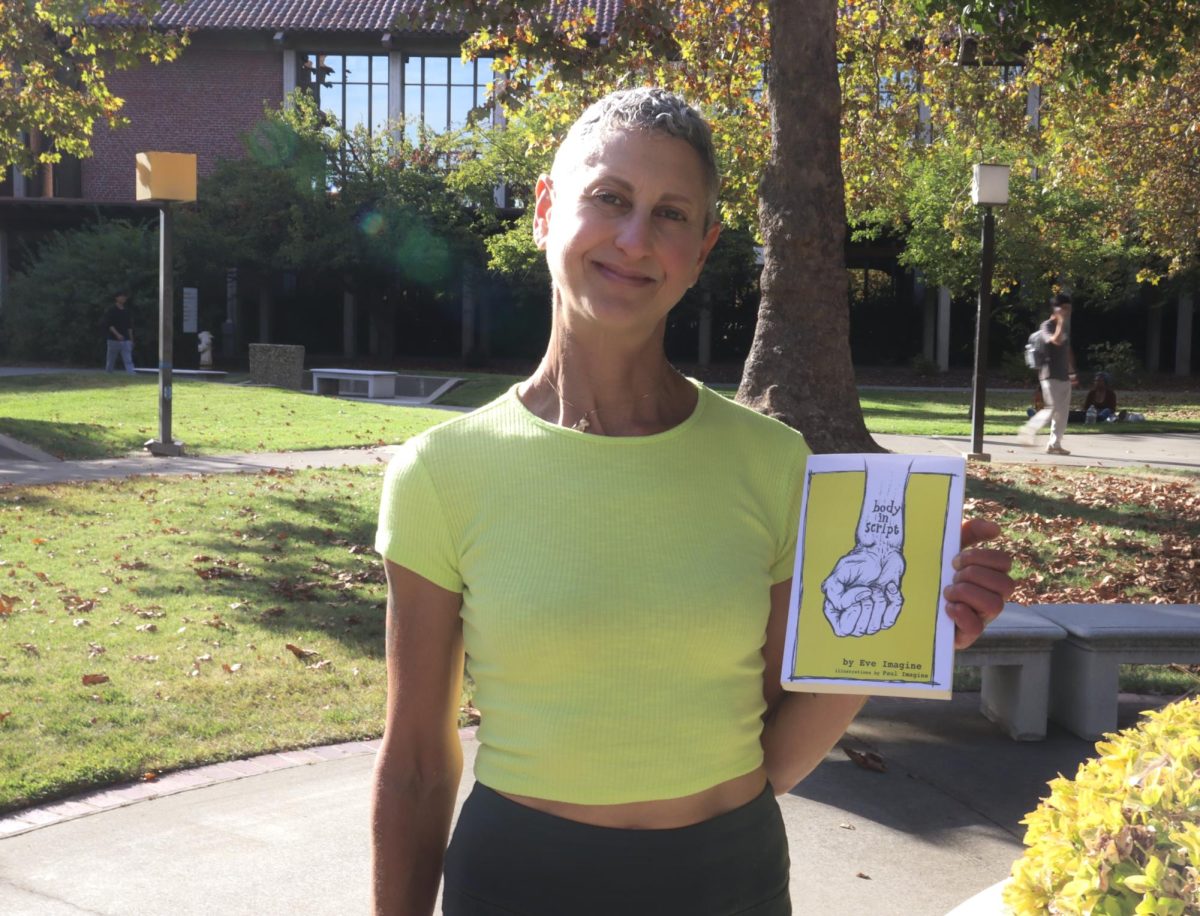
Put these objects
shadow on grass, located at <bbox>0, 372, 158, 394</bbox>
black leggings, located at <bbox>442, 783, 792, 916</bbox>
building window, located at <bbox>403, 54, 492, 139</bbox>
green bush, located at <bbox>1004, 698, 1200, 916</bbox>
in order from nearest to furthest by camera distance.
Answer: green bush, located at <bbox>1004, 698, 1200, 916</bbox> → black leggings, located at <bbox>442, 783, 792, 916</bbox> → shadow on grass, located at <bbox>0, 372, 158, 394</bbox> → building window, located at <bbox>403, 54, 492, 139</bbox>

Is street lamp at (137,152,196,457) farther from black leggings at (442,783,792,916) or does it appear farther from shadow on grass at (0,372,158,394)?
black leggings at (442,783,792,916)

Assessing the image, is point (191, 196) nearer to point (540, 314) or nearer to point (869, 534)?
point (869, 534)

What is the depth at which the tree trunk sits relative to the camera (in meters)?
11.5

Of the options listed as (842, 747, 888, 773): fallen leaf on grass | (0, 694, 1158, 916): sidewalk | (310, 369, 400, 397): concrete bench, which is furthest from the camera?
(310, 369, 400, 397): concrete bench

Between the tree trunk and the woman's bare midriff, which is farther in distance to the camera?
the tree trunk

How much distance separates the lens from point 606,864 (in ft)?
6.29

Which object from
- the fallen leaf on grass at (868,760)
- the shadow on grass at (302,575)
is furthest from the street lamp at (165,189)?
the fallen leaf on grass at (868,760)

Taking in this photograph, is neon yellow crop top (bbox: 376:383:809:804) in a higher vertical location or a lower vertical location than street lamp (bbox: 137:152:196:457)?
lower

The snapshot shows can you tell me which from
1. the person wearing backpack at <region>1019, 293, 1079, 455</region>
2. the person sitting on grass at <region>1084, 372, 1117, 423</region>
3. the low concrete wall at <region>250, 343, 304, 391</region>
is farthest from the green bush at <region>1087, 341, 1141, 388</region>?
the low concrete wall at <region>250, 343, 304, 391</region>

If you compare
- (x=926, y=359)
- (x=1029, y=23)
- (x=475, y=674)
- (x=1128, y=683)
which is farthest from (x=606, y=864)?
(x=926, y=359)

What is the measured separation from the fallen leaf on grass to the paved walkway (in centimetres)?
5

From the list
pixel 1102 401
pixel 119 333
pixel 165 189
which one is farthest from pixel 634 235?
pixel 119 333

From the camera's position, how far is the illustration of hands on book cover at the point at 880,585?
198 cm

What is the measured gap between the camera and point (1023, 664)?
21.3 ft
